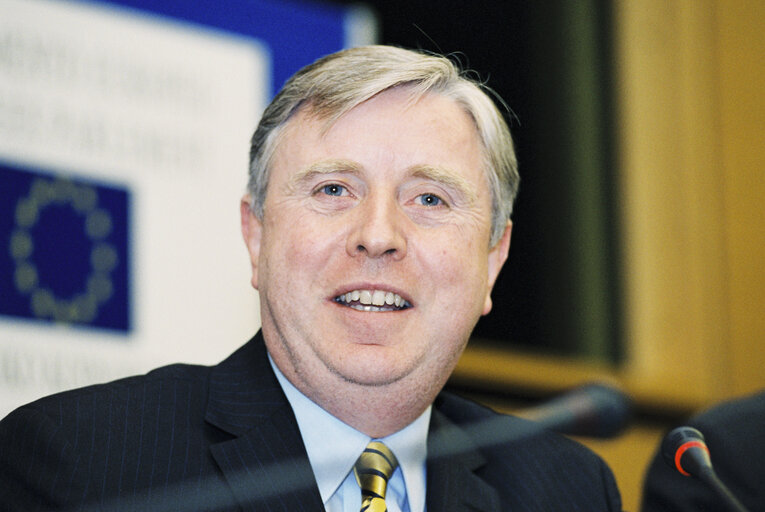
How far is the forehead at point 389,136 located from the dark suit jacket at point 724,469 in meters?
0.80

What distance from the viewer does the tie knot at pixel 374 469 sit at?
6.57 feet

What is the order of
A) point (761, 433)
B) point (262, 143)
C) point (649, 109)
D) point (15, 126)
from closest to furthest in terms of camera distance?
1. point (262, 143)
2. point (761, 433)
3. point (15, 126)
4. point (649, 109)

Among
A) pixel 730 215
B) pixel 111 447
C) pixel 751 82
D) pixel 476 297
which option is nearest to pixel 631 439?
pixel 730 215

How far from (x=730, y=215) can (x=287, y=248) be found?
3.77 metres

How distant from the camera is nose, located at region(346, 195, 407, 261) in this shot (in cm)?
207

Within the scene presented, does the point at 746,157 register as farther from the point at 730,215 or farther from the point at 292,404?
the point at 292,404

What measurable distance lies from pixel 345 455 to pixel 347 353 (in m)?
0.20

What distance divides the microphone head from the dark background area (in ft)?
8.97

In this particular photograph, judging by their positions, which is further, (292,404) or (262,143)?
(262,143)

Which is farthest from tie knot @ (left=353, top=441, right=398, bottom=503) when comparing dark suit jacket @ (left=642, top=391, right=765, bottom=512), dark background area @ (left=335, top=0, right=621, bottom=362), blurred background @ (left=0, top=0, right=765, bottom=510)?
dark background area @ (left=335, top=0, right=621, bottom=362)

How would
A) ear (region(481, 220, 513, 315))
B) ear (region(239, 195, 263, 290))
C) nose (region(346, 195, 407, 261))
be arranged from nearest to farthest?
1. nose (region(346, 195, 407, 261))
2. ear (region(239, 195, 263, 290))
3. ear (region(481, 220, 513, 315))

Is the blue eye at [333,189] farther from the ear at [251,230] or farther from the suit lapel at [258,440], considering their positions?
the suit lapel at [258,440]

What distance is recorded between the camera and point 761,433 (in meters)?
2.51

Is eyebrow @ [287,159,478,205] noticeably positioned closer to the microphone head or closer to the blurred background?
the microphone head
